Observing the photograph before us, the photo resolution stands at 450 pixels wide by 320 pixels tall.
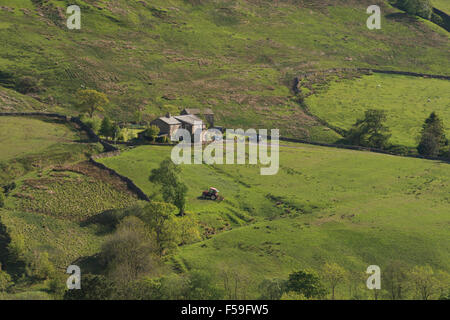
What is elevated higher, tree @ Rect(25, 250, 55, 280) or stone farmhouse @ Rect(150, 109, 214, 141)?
stone farmhouse @ Rect(150, 109, 214, 141)

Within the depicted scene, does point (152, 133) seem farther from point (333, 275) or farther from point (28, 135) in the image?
point (333, 275)

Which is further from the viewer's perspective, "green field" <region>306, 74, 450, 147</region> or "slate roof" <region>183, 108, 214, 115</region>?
"green field" <region>306, 74, 450, 147</region>

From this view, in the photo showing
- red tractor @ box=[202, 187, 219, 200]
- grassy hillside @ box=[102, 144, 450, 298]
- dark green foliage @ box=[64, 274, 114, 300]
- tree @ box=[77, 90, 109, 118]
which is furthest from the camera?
tree @ box=[77, 90, 109, 118]

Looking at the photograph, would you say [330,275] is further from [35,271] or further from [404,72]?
[404,72]

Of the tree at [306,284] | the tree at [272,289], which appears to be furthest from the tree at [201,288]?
the tree at [306,284]

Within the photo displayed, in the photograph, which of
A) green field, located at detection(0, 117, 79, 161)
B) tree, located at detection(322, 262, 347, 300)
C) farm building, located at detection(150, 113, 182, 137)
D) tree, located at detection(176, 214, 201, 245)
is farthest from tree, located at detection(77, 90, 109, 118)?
tree, located at detection(322, 262, 347, 300)

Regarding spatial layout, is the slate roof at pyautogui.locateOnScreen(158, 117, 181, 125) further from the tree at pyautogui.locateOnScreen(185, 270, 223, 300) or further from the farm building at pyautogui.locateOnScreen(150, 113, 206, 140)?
the tree at pyautogui.locateOnScreen(185, 270, 223, 300)
